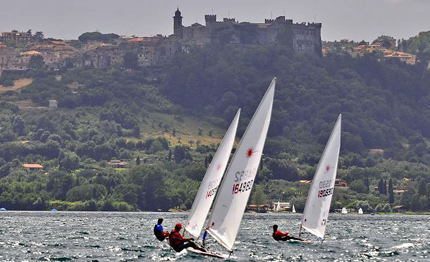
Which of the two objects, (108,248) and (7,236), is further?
(7,236)

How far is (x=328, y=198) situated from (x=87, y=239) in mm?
29694

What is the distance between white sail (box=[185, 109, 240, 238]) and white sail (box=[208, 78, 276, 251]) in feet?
2.85

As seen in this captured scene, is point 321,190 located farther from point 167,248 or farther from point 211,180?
point 211,180

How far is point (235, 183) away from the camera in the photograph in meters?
71.9

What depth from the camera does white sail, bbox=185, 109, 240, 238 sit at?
72.2 m

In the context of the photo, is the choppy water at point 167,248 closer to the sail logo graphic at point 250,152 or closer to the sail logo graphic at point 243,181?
the sail logo graphic at point 243,181

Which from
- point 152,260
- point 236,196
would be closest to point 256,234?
point 152,260

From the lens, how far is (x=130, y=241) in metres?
114

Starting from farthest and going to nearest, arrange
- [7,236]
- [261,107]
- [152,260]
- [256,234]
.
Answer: [256,234] → [7,236] → [152,260] → [261,107]

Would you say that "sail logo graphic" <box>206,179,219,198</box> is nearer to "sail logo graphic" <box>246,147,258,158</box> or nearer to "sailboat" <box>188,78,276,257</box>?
"sailboat" <box>188,78,276,257</box>

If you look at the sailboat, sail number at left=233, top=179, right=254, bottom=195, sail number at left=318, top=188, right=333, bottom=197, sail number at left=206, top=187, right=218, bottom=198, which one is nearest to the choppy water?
sail number at left=318, top=188, right=333, bottom=197

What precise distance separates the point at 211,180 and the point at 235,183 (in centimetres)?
149

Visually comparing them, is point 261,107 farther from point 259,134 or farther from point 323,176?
point 323,176

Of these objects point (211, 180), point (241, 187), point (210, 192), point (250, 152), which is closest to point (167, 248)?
point (210, 192)
